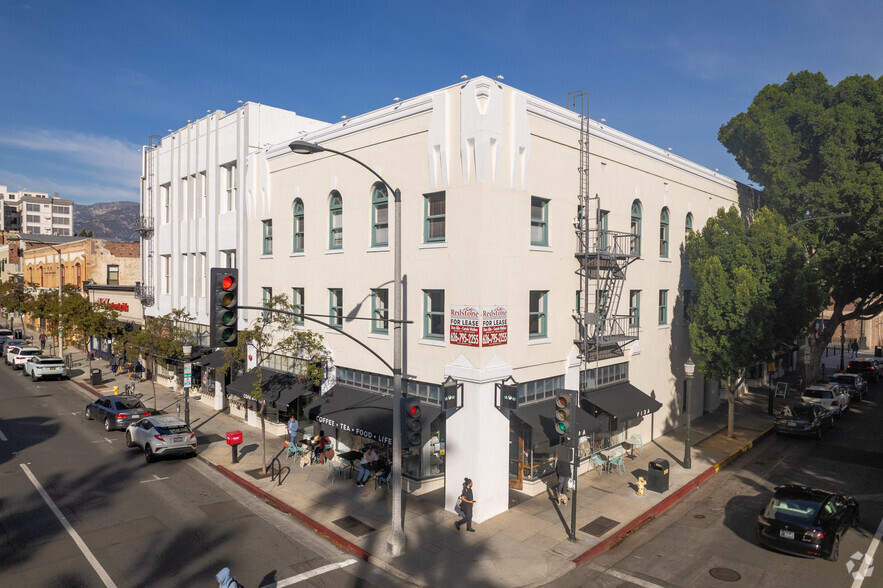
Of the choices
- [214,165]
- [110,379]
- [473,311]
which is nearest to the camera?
[473,311]

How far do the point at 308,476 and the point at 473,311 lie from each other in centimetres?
886

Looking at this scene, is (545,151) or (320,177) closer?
(545,151)

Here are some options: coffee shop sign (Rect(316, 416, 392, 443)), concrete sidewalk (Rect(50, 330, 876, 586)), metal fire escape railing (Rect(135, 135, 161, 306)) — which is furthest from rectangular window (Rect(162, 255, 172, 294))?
coffee shop sign (Rect(316, 416, 392, 443))

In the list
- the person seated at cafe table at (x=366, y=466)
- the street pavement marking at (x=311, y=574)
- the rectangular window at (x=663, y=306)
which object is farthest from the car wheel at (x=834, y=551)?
the rectangular window at (x=663, y=306)

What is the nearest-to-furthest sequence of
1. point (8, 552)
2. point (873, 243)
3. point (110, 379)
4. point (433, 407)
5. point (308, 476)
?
point (8, 552) < point (433, 407) < point (308, 476) < point (873, 243) < point (110, 379)

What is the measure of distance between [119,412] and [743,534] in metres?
25.4

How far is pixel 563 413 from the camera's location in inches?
596

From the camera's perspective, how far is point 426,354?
720 inches

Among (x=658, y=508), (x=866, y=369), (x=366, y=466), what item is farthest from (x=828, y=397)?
(x=366, y=466)

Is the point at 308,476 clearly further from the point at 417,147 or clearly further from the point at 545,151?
Answer: the point at 545,151

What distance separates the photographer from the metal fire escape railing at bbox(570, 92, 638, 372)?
20.3 m

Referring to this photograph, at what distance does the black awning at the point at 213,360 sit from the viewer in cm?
2850

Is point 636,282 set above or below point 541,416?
above

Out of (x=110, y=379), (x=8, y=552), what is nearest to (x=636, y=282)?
(x=8, y=552)
